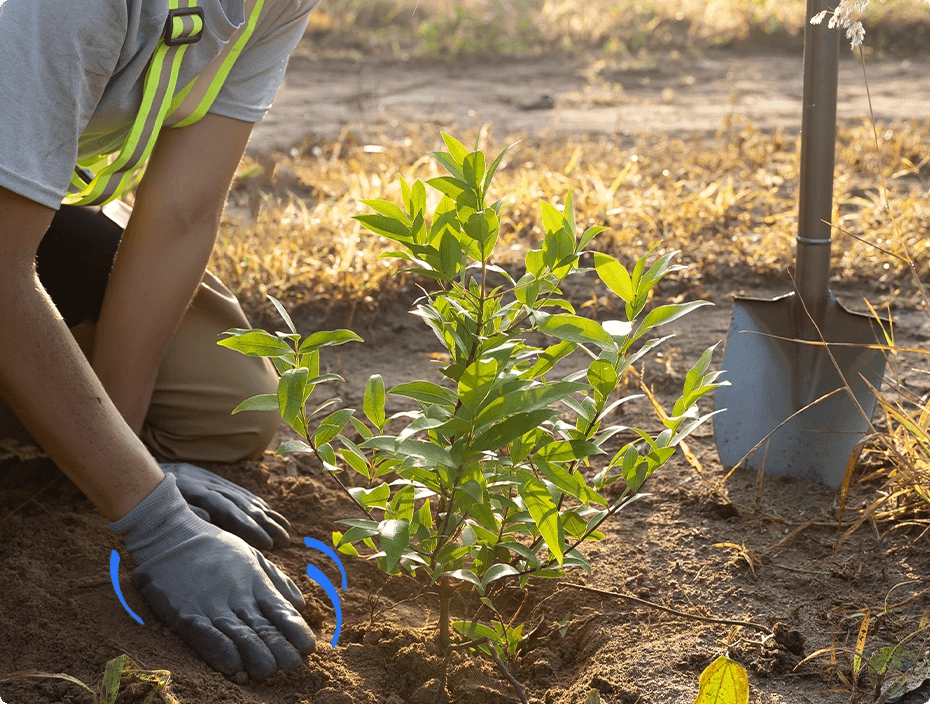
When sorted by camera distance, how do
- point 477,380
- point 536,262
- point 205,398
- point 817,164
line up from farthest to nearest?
point 205,398
point 817,164
point 536,262
point 477,380

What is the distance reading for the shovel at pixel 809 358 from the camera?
1.93 meters

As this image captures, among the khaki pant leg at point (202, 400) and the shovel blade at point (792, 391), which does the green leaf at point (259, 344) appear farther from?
the shovel blade at point (792, 391)

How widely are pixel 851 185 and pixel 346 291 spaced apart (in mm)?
2078

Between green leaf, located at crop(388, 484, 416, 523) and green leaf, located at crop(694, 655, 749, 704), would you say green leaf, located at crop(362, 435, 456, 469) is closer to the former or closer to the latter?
green leaf, located at crop(388, 484, 416, 523)

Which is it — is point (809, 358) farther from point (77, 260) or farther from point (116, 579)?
point (77, 260)

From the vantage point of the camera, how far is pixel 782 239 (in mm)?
2992

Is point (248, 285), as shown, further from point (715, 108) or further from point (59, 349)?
point (715, 108)

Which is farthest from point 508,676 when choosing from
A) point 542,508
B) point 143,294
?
point 143,294

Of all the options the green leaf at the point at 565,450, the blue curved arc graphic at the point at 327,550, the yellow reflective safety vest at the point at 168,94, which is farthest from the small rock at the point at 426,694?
the yellow reflective safety vest at the point at 168,94

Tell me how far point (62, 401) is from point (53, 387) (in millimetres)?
26

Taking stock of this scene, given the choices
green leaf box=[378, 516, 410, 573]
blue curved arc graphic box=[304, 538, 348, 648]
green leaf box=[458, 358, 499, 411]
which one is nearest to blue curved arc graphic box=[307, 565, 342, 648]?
blue curved arc graphic box=[304, 538, 348, 648]

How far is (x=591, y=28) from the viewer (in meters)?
7.43

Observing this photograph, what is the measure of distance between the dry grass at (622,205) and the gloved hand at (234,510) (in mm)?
958

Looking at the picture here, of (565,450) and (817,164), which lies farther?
(817,164)
